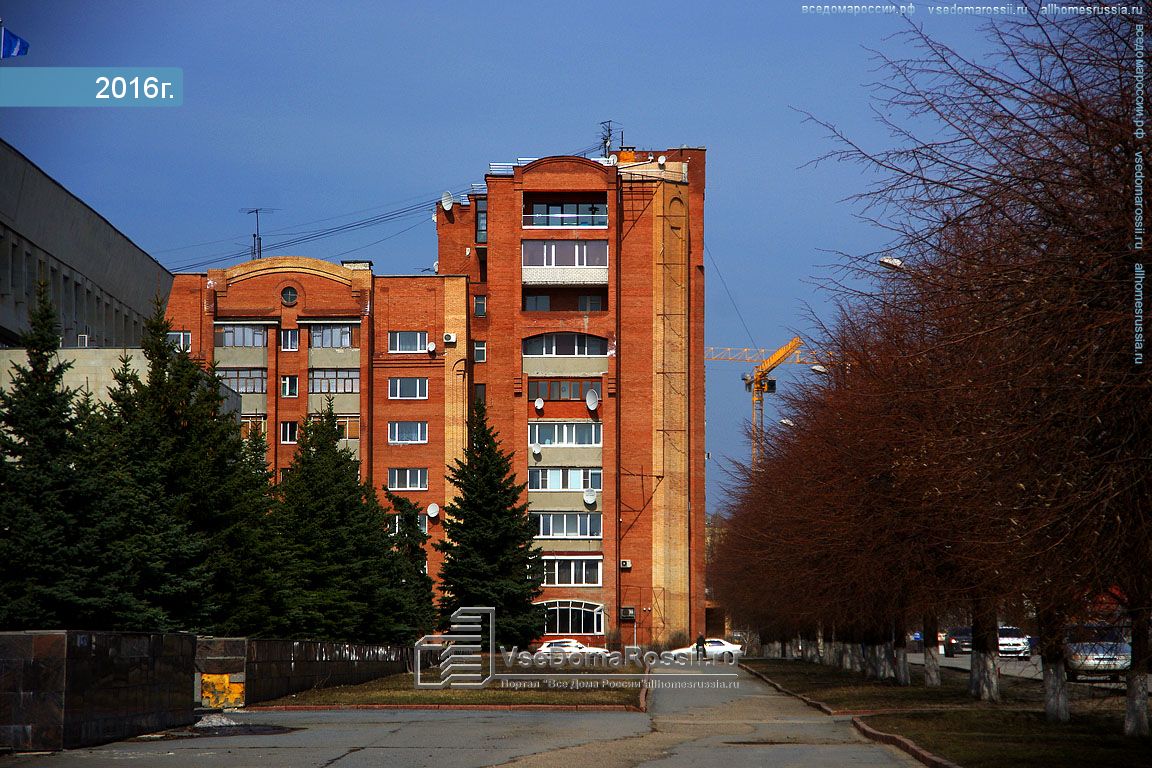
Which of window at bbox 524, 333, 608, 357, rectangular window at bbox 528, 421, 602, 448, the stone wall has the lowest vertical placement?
the stone wall

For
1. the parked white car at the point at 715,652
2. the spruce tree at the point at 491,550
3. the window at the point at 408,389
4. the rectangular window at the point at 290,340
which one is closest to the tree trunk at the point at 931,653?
the spruce tree at the point at 491,550

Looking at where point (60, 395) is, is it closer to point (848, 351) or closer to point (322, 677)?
point (322, 677)

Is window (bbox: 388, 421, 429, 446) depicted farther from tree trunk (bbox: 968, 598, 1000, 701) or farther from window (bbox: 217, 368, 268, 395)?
tree trunk (bbox: 968, 598, 1000, 701)

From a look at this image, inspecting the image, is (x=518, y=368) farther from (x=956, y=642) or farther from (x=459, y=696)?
(x=459, y=696)

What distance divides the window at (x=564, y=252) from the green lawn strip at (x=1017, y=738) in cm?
5269

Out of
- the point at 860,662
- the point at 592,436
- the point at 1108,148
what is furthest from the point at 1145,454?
the point at 592,436

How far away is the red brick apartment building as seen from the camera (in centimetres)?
7575

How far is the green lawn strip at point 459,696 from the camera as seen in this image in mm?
27406

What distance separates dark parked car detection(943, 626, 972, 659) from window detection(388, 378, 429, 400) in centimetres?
3395

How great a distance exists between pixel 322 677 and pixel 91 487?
12031 millimetres

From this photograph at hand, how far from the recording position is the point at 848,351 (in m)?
28.8

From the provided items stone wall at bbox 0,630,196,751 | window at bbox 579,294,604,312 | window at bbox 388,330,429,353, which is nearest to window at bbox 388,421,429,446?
window at bbox 388,330,429,353

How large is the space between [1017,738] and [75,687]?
13262 mm

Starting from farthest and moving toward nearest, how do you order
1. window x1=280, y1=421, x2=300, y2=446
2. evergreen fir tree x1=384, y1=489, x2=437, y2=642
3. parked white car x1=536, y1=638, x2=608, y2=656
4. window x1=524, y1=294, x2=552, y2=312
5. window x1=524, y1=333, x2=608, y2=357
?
1. window x1=524, y1=294, x2=552, y2=312
2. window x1=524, y1=333, x2=608, y2=357
3. window x1=280, y1=421, x2=300, y2=446
4. parked white car x1=536, y1=638, x2=608, y2=656
5. evergreen fir tree x1=384, y1=489, x2=437, y2=642
